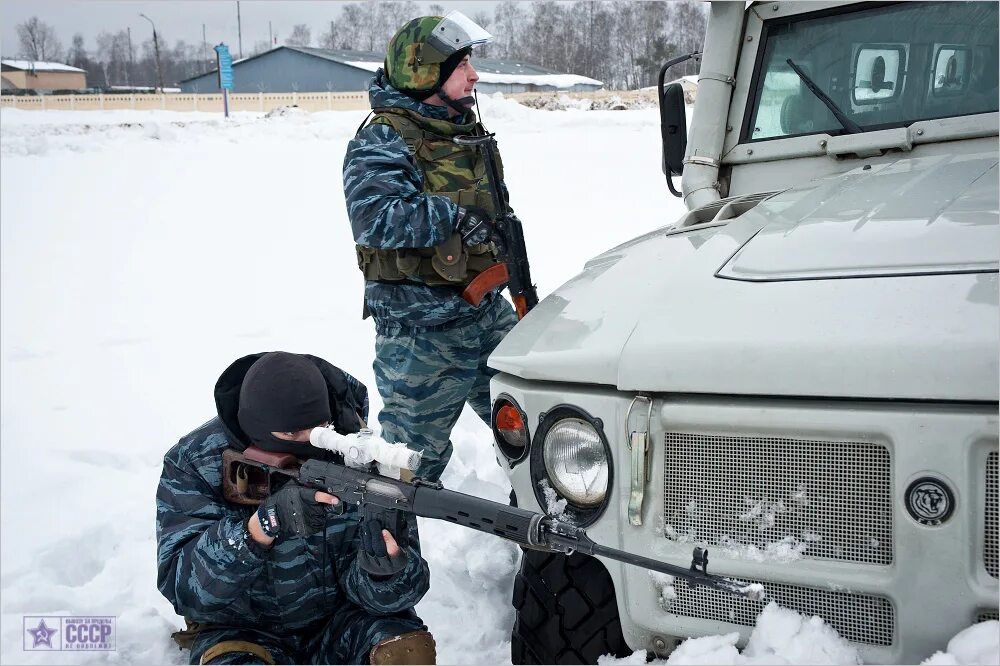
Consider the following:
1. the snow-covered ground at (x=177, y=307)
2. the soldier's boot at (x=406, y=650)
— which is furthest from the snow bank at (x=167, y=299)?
the soldier's boot at (x=406, y=650)

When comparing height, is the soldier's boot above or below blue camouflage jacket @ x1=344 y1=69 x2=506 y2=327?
below

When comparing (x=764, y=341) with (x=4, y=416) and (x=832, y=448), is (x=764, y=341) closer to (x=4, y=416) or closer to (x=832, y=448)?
(x=832, y=448)

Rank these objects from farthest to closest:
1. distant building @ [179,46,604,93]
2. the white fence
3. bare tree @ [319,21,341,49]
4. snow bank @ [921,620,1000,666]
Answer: the white fence
distant building @ [179,46,604,93]
bare tree @ [319,21,341,49]
snow bank @ [921,620,1000,666]

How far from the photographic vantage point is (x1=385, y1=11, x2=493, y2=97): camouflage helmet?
311cm

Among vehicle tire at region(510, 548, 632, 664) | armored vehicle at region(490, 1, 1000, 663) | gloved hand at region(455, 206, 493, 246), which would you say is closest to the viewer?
armored vehicle at region(490, 1, 1000, 663)

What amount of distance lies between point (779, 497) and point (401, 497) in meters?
0.74

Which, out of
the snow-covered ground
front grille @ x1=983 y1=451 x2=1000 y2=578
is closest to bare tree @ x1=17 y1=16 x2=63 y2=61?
the snow-covered ground

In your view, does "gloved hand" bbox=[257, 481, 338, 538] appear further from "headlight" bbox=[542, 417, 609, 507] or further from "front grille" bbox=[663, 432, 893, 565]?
"front grille" bbox=[663, 432, 893, 565]

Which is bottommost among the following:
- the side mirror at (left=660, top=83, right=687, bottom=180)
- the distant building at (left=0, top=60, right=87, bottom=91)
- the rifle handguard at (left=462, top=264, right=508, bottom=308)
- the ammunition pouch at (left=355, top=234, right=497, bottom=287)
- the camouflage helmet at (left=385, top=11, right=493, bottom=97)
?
the rifle handguard at (left=462, top=264, right=508, bottom=308)

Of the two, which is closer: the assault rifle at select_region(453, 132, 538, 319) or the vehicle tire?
the vehicle tire

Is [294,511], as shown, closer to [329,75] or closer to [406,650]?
[406,650]

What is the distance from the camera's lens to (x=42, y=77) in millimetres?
15297

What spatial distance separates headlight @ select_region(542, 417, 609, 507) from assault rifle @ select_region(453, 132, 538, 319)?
1243 millimetres

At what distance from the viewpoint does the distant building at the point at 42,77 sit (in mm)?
14328
